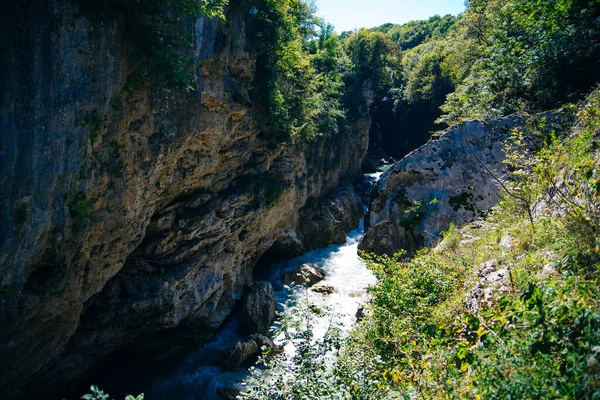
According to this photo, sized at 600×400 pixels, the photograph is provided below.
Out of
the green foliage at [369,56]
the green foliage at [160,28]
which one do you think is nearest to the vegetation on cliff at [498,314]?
the green foliage at [160,28]

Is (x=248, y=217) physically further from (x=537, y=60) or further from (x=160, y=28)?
(x=537, y=60)

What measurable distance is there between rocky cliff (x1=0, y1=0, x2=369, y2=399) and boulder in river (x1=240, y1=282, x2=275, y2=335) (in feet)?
3.32

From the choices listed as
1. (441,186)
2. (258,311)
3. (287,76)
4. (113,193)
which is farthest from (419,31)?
(113,193)

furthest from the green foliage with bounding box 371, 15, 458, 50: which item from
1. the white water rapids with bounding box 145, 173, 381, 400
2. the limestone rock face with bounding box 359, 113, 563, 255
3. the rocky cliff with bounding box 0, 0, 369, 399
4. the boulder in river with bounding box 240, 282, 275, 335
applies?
the boulder in river with bounding box 240, 282, 275, 335

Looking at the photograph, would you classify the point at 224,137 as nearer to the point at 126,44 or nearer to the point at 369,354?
the point at 126,44

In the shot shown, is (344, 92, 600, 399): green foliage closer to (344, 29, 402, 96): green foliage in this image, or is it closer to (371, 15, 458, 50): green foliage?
(344, 29, 402, 96): green foliage

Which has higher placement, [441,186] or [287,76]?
[287,76]

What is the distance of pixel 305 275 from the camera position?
18.9 m

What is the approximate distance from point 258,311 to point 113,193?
8.56m

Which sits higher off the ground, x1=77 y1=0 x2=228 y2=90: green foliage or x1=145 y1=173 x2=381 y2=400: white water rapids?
x1=77 y1=0 x2=228 y2=90: green foliage

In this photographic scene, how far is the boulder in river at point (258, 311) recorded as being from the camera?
15.0 m

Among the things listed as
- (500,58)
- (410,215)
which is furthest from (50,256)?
(500,58)

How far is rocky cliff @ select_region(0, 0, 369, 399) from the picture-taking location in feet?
22.8

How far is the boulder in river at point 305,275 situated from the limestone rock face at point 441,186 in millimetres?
8200
